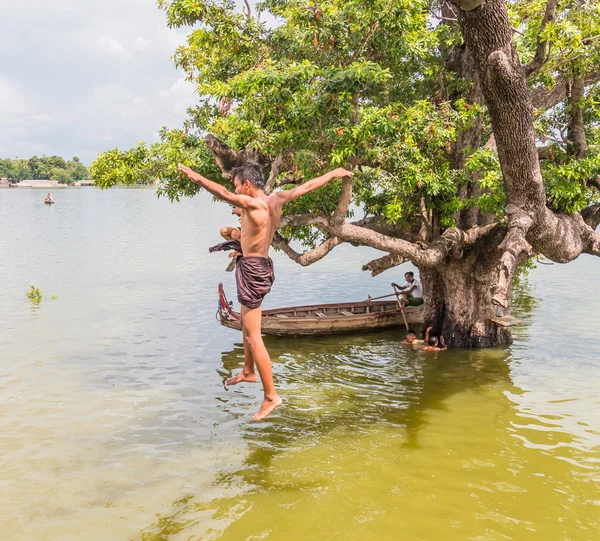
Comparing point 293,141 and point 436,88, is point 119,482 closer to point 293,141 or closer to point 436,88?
point 293,141

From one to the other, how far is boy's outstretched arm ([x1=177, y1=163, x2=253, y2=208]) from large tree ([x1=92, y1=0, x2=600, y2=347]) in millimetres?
3427

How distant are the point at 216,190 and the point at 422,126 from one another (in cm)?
670

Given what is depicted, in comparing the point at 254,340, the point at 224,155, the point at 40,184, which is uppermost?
the point at 40,184

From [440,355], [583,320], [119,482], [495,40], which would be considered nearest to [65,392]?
[119,482]

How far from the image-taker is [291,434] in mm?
9078

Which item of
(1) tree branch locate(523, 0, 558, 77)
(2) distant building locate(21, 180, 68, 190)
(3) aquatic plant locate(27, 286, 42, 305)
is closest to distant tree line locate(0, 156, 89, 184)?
(2) distant building locate(21, 180, 68, 190)

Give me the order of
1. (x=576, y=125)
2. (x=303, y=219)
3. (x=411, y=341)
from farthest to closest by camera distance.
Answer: (x=411, y=341)
(x=303, y=219)
(x=576, y=125)

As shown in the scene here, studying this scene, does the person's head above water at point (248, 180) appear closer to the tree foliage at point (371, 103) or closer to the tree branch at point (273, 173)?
the tree foliage at point (371, 103)

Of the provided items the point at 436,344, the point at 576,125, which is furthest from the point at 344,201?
the point at 576,125

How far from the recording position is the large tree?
8.98m

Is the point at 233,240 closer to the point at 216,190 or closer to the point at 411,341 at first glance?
the point at 216,190

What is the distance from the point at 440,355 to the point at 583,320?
6561 mm

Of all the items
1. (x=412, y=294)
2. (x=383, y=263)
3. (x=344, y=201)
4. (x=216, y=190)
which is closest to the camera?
(x=216, y=190)

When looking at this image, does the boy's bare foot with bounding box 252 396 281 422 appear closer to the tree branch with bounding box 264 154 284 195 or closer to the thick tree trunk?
the tree branch with bounding box 264 154 284 195
